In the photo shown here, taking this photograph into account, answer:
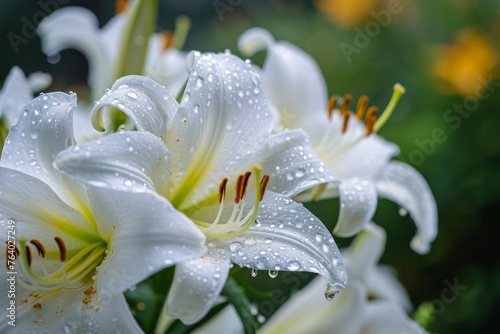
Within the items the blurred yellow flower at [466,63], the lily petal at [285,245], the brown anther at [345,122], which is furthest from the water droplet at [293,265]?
the blurred yellow flower at [466,63]

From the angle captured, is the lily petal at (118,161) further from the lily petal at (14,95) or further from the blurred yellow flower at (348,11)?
the blurred yellow flower at (348,11)

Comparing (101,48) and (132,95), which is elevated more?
(132,95)

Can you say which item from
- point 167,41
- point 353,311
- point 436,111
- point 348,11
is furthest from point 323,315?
point 348,11

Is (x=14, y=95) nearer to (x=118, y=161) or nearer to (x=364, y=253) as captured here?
(x=118, y=161)

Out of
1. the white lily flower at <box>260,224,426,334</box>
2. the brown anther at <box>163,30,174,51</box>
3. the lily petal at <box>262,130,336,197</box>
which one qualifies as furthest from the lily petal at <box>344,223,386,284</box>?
the brown anther at <box>163,30,174,51</box>

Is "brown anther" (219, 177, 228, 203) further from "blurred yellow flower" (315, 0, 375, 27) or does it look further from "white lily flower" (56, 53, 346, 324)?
"blurred yellow flower" (315, 0, 375, 27)
